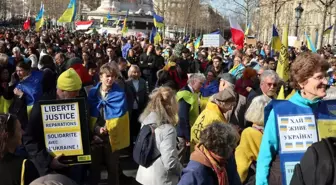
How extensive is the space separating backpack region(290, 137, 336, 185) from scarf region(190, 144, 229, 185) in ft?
3.34

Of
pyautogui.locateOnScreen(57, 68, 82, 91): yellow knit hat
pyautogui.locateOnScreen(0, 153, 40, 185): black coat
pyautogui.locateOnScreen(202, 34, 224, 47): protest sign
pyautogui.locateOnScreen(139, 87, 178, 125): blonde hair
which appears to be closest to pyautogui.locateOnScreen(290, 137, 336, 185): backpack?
pyautogui.locateOnScreen(0, 153, 40, 185): black coat

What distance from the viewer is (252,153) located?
13.8ft

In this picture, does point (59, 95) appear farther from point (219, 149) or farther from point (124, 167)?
point (124, 167)

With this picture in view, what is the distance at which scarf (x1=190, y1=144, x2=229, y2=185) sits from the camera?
11.1 ft

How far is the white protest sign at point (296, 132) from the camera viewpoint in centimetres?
335

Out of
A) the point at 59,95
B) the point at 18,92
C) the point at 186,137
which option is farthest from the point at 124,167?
the point at 59,95

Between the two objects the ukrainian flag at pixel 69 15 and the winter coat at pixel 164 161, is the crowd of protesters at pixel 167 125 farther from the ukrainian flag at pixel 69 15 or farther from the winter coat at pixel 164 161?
the ukrainian flag at pixel 69 15

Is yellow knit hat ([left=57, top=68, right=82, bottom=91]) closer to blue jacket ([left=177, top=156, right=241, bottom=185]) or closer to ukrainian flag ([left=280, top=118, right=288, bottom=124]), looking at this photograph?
blue jacket ([left=177, top=156, right=241, bottom=185])

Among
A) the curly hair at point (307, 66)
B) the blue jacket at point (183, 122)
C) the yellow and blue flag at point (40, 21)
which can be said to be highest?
the yellow and blue flag at point (40, 21)

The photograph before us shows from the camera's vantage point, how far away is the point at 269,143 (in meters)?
3.56

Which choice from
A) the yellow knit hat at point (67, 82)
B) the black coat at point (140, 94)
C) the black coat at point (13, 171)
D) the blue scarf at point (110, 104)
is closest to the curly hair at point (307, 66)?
the black coat at point (13, 171)

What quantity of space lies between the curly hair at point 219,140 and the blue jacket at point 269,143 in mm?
265

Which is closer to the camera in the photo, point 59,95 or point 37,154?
point 37,154

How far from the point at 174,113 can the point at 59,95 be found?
4.19 ft
